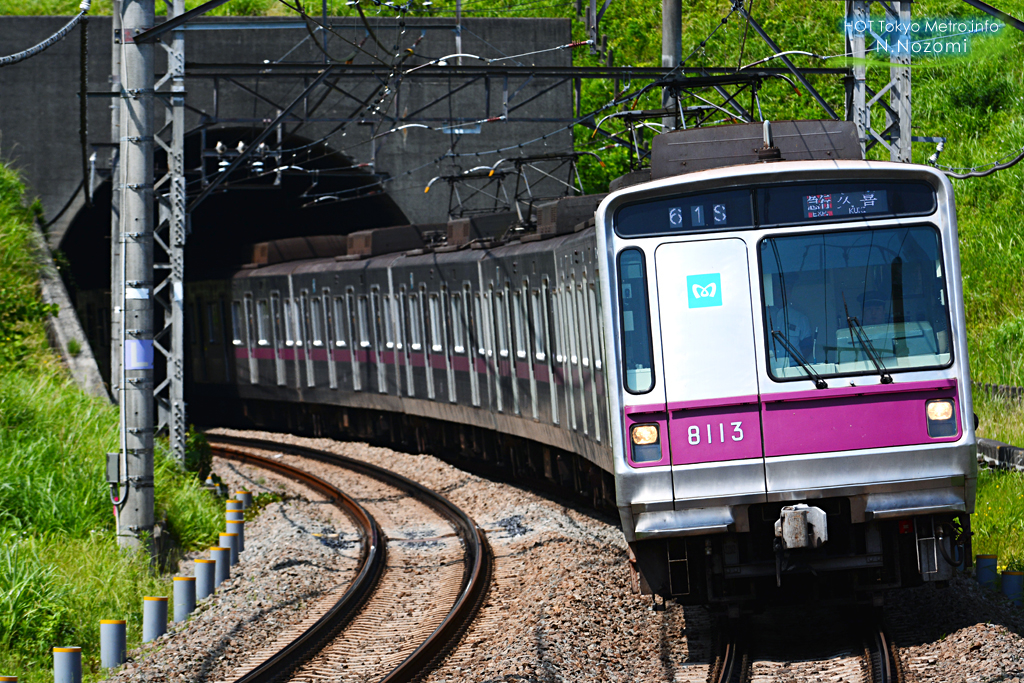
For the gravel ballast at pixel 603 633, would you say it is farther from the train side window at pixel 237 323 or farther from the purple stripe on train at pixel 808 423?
the train side window at pixel 237 323

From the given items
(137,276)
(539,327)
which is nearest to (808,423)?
(137,276)

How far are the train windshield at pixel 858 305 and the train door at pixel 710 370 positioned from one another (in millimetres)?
189

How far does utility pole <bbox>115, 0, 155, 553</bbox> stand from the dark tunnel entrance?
581 inches

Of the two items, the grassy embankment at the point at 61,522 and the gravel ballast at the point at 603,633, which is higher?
the grassy embankment at the point at 61,522

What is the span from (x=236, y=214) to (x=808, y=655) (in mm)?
31831

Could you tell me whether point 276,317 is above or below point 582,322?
above

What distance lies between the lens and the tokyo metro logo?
798cm

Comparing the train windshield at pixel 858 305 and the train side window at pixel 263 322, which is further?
the train side window at pixel 263 322

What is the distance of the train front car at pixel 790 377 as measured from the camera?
25.4ft

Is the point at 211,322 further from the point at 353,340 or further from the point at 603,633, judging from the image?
the point at 603,633

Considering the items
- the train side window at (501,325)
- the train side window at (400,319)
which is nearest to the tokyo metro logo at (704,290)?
the train side window at (501,325)

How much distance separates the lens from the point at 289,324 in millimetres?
26094

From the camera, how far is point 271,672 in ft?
28.8

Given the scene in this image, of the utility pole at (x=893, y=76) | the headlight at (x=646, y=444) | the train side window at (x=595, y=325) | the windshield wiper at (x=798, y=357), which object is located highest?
the utility pole at (x=893, y=76)
